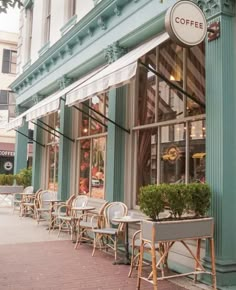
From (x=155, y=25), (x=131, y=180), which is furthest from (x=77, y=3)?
(x=131, y=180)

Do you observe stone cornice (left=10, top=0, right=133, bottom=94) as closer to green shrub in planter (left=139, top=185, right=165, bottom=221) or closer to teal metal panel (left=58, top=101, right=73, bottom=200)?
teal metal panel (left=58, top=101, right=73, bottom=200)

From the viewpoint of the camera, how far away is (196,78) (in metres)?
6.82

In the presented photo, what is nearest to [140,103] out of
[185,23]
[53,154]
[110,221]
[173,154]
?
[173,154]

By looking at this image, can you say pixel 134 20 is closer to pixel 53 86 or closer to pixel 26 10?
pixel 53 86

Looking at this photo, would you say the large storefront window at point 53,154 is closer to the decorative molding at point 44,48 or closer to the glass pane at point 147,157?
the decorative molding at point 44,48

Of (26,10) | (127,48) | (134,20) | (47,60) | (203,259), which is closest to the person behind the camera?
Answer: (203,259)

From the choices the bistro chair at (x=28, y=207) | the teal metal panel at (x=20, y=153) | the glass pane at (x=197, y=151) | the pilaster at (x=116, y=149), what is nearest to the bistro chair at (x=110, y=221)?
the pilaster at (x=116, y=149)

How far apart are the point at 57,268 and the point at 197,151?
310cm

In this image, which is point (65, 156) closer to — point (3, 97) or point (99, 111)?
point (99, 111)

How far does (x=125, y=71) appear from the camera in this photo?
6.27 m

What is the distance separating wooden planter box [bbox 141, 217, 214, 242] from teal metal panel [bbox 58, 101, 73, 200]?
668cm

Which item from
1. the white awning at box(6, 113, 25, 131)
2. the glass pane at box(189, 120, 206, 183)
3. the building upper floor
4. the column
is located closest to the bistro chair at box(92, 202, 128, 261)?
the glass pane at box(189, 120, 206, 183)

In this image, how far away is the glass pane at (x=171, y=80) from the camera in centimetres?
731

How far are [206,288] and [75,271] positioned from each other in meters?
2.14
